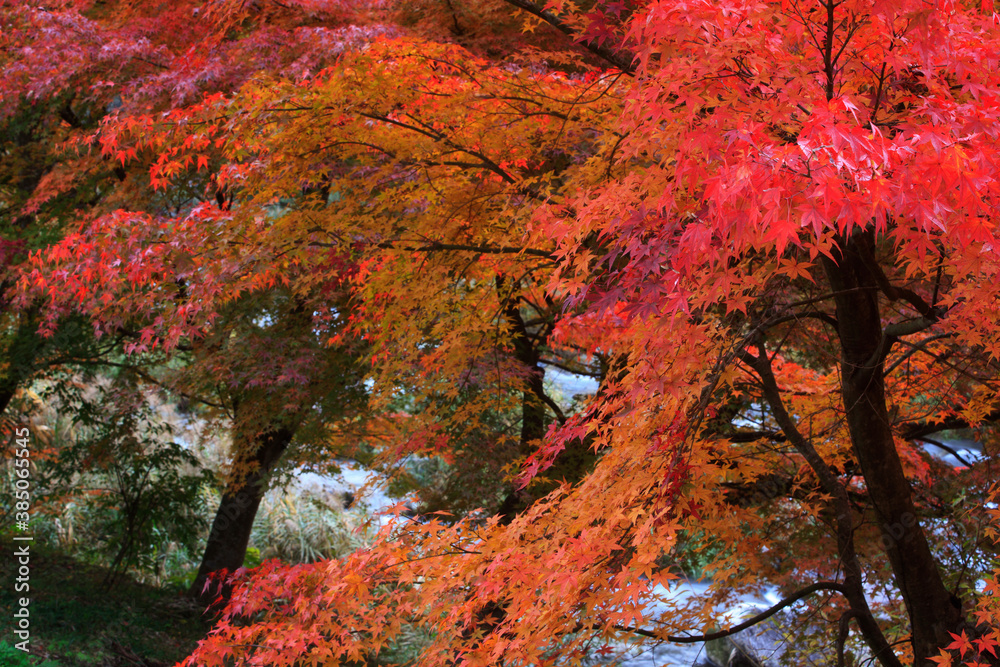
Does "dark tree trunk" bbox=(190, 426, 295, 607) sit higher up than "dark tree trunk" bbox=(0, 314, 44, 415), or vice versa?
"dark tree trunk" bbox=(0, 314, 44, 415)

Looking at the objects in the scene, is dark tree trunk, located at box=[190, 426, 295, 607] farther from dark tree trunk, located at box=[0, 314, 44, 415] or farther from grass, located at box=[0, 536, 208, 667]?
dark tree trunk, located at box=[0, 314, 44, 415]

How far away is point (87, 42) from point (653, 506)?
6693 mm

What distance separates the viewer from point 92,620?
7379 millimetres

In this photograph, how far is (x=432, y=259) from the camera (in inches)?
199

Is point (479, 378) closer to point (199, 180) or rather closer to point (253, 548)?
point (199, 180)

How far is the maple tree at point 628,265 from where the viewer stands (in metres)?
2.09

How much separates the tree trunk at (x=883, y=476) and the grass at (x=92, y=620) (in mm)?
6416

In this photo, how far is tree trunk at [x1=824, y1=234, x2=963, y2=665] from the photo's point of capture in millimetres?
3656

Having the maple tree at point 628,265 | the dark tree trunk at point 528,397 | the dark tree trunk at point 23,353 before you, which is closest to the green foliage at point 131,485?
the dark tree trunk at point 23,353

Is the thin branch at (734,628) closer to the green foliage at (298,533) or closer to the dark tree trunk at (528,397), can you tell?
the dark tree trunk at (528,397)

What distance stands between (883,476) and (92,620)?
7.43 metres

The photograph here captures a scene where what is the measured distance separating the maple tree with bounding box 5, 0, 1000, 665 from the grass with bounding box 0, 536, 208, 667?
2307 mm

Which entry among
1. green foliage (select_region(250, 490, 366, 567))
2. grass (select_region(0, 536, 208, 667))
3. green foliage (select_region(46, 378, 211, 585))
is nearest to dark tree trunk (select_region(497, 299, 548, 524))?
grass (select_region(0, 536, 208, 667))

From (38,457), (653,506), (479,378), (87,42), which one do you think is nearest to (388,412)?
(479,378)
